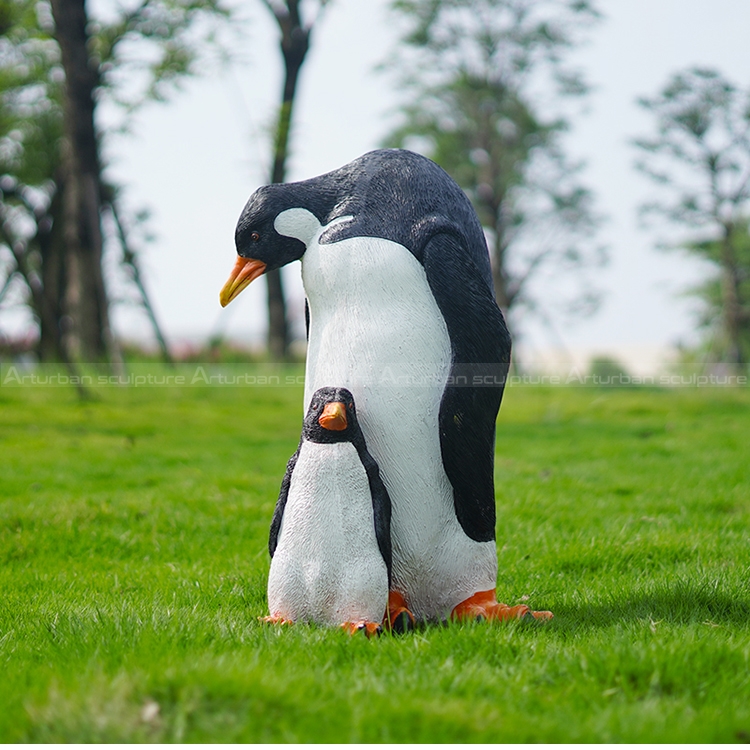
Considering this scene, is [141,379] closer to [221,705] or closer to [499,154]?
[221,705]

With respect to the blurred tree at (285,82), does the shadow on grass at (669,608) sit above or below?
below

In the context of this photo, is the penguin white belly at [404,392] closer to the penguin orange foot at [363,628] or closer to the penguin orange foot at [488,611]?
A: the penguin orange foot at [488,611]

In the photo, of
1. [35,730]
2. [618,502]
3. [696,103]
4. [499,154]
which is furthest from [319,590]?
[499,154]

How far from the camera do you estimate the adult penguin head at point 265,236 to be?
142 inches

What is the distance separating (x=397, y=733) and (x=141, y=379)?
1145 cm

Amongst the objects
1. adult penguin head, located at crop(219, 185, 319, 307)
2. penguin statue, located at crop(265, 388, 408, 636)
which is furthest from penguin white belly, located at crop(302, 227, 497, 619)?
adult penguin head, located at crop(219, 185, 319, 307)

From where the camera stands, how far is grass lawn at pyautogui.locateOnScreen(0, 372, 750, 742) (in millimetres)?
2297

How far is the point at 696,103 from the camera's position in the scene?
18.5 m

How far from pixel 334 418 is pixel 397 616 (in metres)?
0.85

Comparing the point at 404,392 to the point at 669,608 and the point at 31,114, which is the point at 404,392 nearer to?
the point at 669,608

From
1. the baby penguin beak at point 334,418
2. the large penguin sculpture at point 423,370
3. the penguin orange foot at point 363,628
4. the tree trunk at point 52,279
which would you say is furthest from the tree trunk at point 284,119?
the penguin orange foot at point 363,628

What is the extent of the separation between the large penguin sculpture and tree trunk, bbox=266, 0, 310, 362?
42.8ft

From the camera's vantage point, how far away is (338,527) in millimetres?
3199

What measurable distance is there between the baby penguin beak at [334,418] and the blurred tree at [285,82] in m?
13.3
